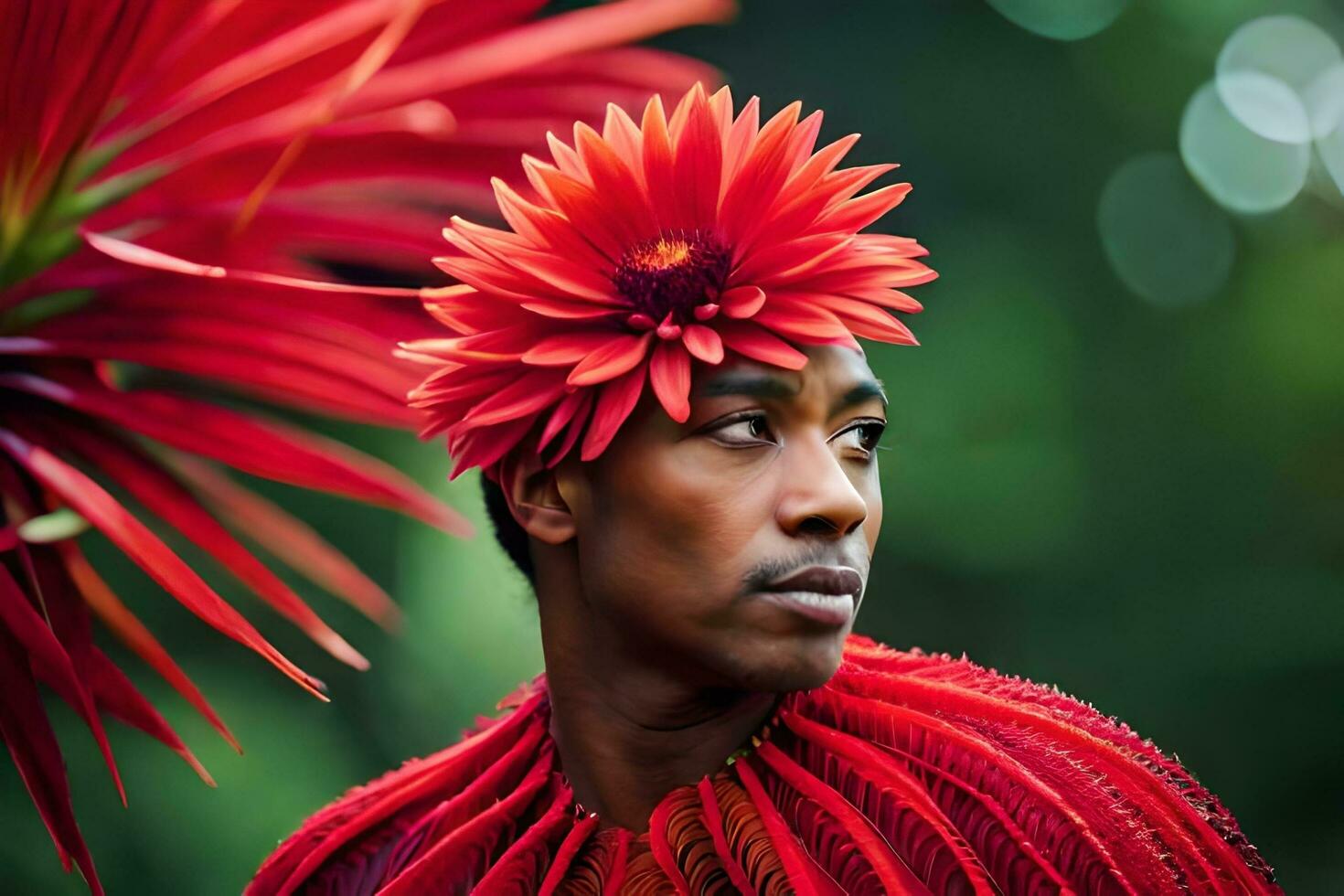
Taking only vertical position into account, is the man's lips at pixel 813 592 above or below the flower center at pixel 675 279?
below

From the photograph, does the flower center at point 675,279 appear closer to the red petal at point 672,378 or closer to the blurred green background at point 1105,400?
the red petal at point 672,378

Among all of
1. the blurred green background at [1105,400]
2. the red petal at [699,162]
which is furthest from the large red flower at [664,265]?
the blurred green background at [1105,400]

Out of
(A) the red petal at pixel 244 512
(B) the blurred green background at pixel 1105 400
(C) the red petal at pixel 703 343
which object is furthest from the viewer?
(B) the blurred green background at pixel 1105 400

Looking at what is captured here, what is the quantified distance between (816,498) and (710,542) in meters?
0.09

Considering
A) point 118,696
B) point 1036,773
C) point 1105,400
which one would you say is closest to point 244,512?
point 118,696

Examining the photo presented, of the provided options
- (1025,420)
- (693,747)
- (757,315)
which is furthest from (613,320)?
(1025,420)

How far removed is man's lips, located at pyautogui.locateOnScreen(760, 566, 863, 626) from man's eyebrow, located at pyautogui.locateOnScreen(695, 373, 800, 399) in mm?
138

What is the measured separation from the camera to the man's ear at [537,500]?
4.02 feet

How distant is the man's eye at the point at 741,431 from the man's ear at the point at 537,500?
16cm

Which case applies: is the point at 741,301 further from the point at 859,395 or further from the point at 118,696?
the point at 118,696

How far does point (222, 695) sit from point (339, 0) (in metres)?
1.65

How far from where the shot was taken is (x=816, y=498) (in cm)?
112

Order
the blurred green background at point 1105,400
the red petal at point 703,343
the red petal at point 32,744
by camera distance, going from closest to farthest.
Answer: the red petal at point 703,343 → the red petal at point 32,744 → the blurred green background at point 1105,400

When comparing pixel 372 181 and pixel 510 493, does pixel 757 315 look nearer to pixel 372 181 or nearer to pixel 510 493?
pixel 510 493
